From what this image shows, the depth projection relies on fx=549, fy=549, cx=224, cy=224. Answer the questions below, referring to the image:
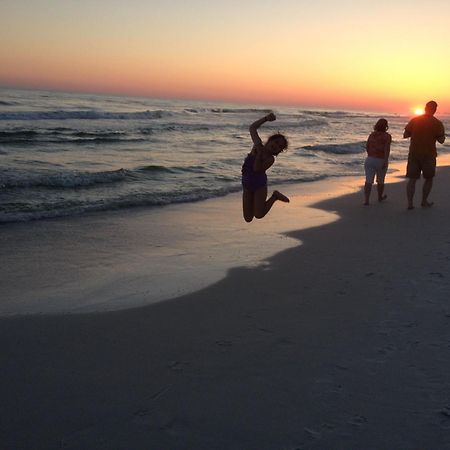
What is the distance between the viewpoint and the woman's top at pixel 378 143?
1124 cm

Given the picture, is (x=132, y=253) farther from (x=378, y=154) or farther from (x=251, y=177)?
(x=378, y=154)

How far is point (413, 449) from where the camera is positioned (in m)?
2.92

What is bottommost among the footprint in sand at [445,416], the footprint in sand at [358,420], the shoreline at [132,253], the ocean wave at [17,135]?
the shoreline at [132,253]

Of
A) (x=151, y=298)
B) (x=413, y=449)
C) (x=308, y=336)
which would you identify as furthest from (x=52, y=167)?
(x=413, y=449)

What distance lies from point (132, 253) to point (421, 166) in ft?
21.1

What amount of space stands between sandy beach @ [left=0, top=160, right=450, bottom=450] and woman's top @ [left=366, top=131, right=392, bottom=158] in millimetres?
4039

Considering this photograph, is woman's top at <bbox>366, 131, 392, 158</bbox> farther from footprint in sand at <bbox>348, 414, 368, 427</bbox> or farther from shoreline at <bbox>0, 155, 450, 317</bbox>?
footprint in sand at <bbox>348, 414, 368, 427</bbox>

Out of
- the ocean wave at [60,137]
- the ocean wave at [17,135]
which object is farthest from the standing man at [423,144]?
the ocean wave at [17,135]

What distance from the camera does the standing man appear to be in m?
10.5

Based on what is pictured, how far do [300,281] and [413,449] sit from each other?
3.01 metres

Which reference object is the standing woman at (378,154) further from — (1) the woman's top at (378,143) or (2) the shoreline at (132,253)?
(2) the shoreline at (132,253)

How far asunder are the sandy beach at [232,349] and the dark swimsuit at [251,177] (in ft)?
3.03

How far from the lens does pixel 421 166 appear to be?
10.8 metres

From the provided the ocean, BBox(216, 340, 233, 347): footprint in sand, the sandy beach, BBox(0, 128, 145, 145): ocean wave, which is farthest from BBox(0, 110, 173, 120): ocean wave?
BBox(216, 340, 233, 347): footprint in sand
